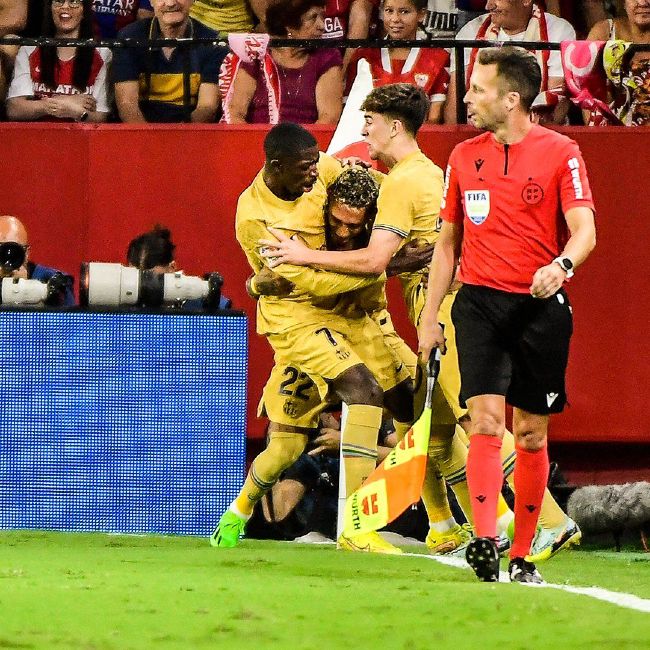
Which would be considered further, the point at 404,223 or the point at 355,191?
the point at 355,191

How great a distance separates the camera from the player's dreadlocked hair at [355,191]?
7574 mm

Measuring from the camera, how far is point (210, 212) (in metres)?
10.3

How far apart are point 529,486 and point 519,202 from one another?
1078mm

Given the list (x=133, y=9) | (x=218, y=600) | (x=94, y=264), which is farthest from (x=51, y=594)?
(x=133, y=9)

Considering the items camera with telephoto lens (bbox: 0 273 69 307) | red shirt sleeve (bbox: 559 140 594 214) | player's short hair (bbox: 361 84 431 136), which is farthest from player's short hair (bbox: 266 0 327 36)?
red shirt sleeve (bbox: 559 140 594 214)

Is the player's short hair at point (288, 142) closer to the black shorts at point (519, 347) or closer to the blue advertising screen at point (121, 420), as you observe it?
the blue advertising screen at point (121, 420)

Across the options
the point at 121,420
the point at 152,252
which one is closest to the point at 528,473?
the point at 121,420

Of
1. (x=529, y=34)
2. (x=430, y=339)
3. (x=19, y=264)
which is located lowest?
(x=19, y=264)

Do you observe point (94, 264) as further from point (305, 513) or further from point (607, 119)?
point (607, 119)

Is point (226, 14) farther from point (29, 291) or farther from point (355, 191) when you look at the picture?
point (355, 191)

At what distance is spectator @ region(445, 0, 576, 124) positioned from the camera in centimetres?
1004

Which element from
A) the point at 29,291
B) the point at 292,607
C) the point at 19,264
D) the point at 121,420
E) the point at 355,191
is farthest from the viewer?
the point at 19,264

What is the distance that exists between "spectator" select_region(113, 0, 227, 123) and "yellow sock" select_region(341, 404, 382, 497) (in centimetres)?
352

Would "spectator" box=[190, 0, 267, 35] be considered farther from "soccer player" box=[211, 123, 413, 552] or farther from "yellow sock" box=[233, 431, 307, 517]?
"yellow sock" box=[233, 431, 307, 517]
